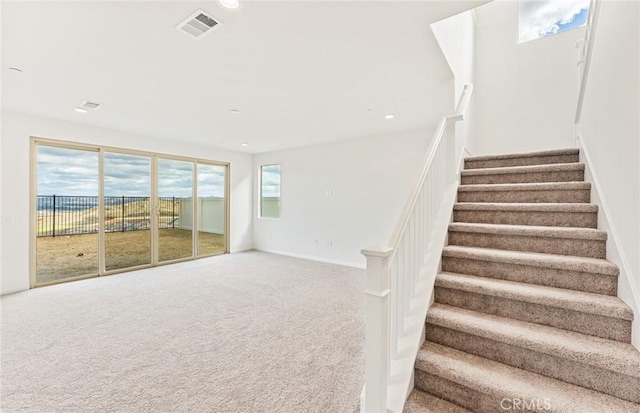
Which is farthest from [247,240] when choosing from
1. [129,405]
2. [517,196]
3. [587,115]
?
[587,115]

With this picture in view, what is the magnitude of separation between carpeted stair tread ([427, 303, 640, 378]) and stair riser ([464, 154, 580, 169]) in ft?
6.12

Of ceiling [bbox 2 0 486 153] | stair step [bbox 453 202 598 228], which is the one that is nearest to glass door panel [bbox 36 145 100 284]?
ceiling [bbox 2 0 486 153]

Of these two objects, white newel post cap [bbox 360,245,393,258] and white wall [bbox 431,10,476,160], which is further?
white wall [bbox 431,10,476,160]

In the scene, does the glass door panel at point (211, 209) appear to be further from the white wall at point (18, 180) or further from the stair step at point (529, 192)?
the stair step at point (529, 192)

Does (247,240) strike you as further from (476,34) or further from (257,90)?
(476,34)

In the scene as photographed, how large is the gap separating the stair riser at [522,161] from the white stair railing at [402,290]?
3.00 feet

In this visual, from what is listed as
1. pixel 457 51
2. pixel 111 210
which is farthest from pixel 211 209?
pixel 457 51

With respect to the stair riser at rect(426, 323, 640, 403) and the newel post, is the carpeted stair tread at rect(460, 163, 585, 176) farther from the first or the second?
the newel post

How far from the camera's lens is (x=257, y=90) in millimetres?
3068

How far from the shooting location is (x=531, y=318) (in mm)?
1667

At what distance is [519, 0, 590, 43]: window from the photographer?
384 cm

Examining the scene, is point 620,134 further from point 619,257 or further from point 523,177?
point 523,177

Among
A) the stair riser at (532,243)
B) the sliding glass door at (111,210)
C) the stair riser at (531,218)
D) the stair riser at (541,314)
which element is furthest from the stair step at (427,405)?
the sliding glass door at (111,210)

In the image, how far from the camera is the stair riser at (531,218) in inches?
79.7
